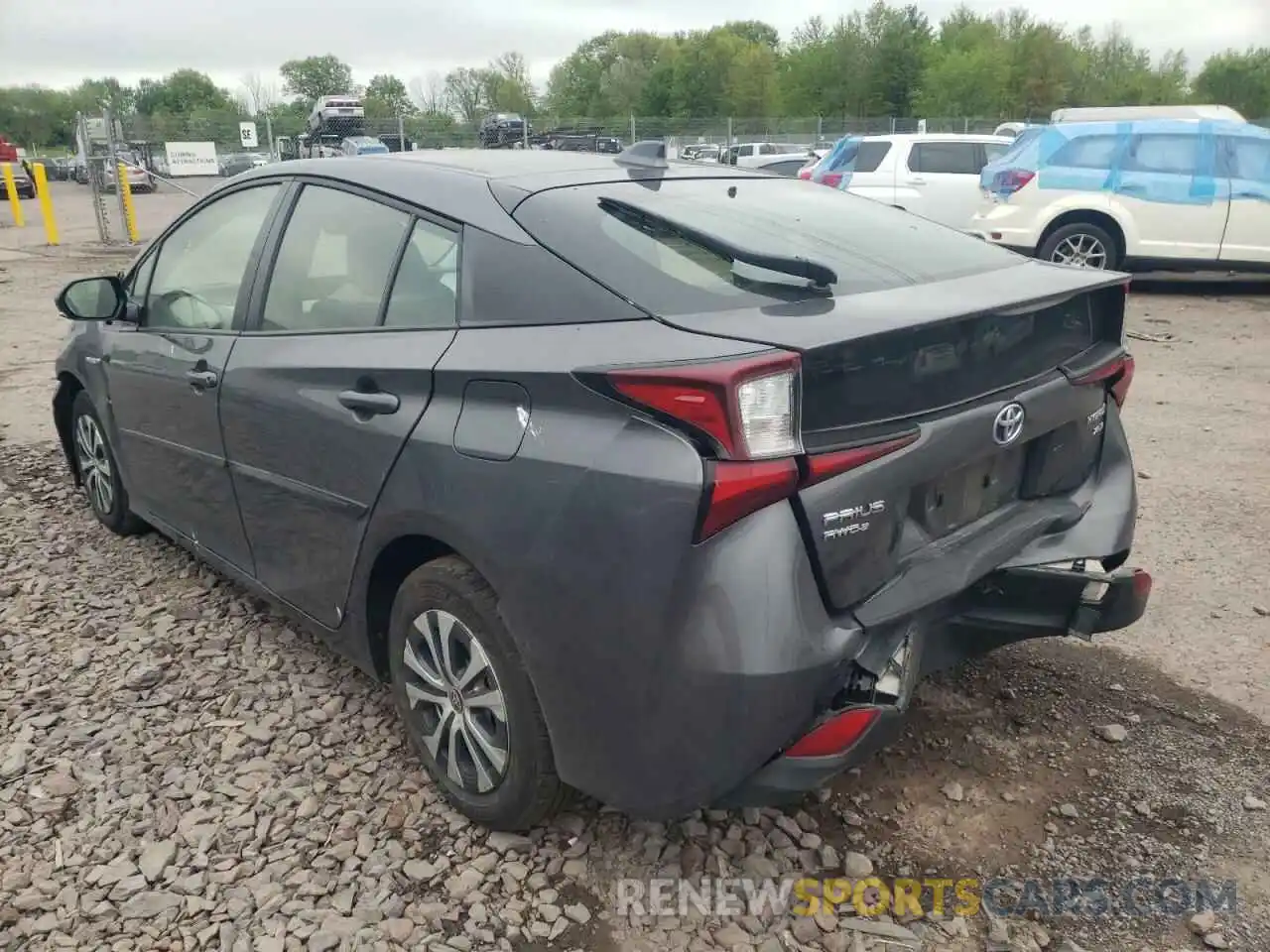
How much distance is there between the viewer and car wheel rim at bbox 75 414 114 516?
173 inches

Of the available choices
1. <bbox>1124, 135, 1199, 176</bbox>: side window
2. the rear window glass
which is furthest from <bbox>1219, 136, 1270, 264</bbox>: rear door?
the rear window glass

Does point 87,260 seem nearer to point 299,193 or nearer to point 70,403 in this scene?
point 70,403

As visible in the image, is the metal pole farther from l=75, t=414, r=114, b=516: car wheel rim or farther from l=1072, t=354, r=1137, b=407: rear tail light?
l=1072, t=354, r=1137, b=407: rear tail light

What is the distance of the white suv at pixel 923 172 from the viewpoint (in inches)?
497

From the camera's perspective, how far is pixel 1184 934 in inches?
88.0

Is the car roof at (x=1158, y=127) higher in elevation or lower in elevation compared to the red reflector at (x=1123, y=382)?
higher

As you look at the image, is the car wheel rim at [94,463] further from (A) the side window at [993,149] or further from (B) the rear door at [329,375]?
(A) the side window at [993,149]

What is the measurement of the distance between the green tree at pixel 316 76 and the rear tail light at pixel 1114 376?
99.1m

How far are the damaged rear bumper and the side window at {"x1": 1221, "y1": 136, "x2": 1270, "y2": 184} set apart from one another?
938cm

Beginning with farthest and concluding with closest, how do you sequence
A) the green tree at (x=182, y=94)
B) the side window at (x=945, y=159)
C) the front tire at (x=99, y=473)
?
the green tree at (x=182, y=94)
the side window at (x=945, y=159)
the front tire at (x=99, y=473)

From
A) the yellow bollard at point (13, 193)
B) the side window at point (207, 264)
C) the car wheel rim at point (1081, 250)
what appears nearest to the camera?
the side window at point (207, 264)

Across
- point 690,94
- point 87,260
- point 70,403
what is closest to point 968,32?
point 690,94

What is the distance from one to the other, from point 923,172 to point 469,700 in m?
11.9

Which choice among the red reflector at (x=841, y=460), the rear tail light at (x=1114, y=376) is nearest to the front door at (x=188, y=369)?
the red reflector at (x=841, y=460)
